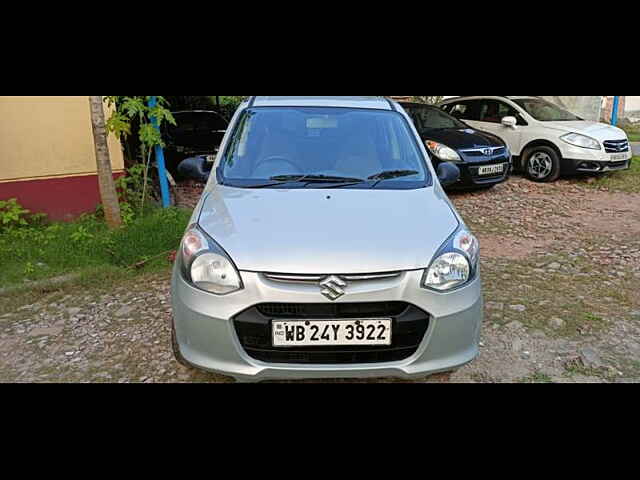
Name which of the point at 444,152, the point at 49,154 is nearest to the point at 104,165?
the point at 49,154

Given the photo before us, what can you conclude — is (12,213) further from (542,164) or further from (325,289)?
(542,164)

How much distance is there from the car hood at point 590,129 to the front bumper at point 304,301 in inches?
274

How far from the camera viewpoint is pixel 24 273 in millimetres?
4066

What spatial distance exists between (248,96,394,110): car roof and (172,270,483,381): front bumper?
5.91ft

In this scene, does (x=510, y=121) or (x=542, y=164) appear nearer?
(x=542, y=164)

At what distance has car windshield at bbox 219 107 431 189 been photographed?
2914mm

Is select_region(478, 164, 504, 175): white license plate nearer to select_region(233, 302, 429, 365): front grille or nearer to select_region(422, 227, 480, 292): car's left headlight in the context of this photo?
select_region(422, 227, 480, 292): car's left headlight

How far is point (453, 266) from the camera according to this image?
2242mm

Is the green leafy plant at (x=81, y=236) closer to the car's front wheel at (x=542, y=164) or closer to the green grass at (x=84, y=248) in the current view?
the green grass at (x=84, y=248)

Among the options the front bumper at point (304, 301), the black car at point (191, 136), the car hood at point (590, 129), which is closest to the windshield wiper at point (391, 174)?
the front bumper at point (304, 301)

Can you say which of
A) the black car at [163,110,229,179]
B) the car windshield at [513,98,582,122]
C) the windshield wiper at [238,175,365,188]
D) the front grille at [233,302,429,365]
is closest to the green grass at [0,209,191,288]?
the windshield wiper at [238,175,365,188]

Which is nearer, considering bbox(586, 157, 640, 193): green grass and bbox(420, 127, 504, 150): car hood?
bbox(420, 127, 504, 150): car hood

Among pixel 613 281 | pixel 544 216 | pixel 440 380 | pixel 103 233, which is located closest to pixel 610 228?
pixel 544 216

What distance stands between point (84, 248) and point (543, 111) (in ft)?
26.1
